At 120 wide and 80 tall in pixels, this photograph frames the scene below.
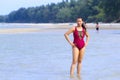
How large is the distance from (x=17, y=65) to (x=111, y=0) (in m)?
91.2

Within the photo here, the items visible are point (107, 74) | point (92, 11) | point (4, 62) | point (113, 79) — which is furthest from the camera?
point (92, 11)

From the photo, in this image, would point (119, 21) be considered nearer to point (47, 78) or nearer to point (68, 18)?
point (68, 18)

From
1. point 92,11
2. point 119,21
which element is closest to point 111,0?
point 119,21

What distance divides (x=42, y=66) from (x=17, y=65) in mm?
965

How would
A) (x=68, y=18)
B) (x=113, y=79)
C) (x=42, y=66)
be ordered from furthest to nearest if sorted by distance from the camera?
(x=68, y=18), (x=42, y=66), (x=113, y=79)

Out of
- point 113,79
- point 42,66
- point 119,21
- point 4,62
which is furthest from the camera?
point 119,21

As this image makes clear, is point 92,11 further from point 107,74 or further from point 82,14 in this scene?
point 107,74

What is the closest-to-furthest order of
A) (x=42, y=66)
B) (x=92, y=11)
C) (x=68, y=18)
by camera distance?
(x=42, y=66)
(x=92, y=11)
(x=68, y=18)

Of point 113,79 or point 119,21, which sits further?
point 119,21

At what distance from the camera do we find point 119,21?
346 feet

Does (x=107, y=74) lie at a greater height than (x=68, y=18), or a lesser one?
greater

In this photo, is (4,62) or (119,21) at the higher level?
(4,62)

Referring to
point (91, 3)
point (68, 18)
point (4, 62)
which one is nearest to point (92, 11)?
point (91, 3)

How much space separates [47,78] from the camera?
1336 centimetres
